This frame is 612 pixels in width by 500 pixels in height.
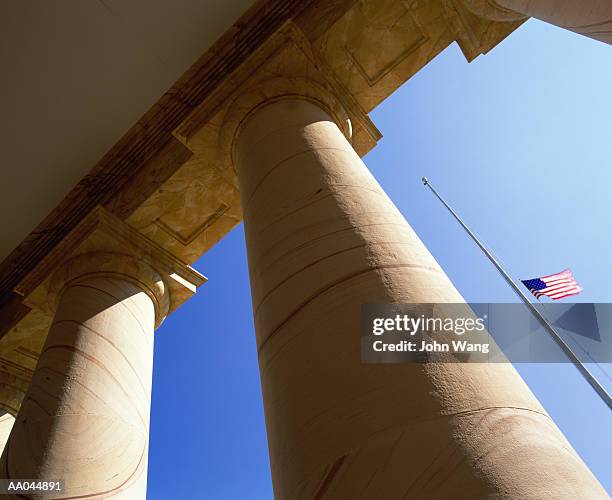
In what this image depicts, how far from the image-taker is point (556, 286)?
87.8 meters

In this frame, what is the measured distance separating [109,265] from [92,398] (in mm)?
19522

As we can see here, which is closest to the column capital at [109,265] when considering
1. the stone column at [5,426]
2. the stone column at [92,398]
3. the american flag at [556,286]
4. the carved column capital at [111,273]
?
the carved column capital at [111,273]

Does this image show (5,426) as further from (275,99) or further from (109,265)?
(275,99)

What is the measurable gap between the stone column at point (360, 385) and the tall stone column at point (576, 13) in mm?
13912

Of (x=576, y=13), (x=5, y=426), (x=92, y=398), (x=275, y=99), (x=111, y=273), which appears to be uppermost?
(x=275, y=99)

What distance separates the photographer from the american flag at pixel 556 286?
3398 inches

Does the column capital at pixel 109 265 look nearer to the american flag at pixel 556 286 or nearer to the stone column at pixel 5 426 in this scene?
the stone column at pixel 5 426

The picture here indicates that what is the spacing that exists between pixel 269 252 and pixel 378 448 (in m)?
14.8

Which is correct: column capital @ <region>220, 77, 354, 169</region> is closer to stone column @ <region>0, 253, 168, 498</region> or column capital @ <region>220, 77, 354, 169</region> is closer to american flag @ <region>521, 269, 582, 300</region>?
stone column @ <region>0, 253, 168, 498</region>

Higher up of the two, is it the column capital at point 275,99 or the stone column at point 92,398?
the column capital at point 275,99

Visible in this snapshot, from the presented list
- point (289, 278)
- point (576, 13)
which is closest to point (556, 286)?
point (576, 13)

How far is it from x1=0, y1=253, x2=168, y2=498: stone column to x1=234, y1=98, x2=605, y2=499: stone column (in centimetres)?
2056

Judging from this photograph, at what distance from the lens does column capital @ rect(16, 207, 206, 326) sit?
57438 millimetres

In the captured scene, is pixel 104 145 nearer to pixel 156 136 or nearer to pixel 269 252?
pixel 156 136
